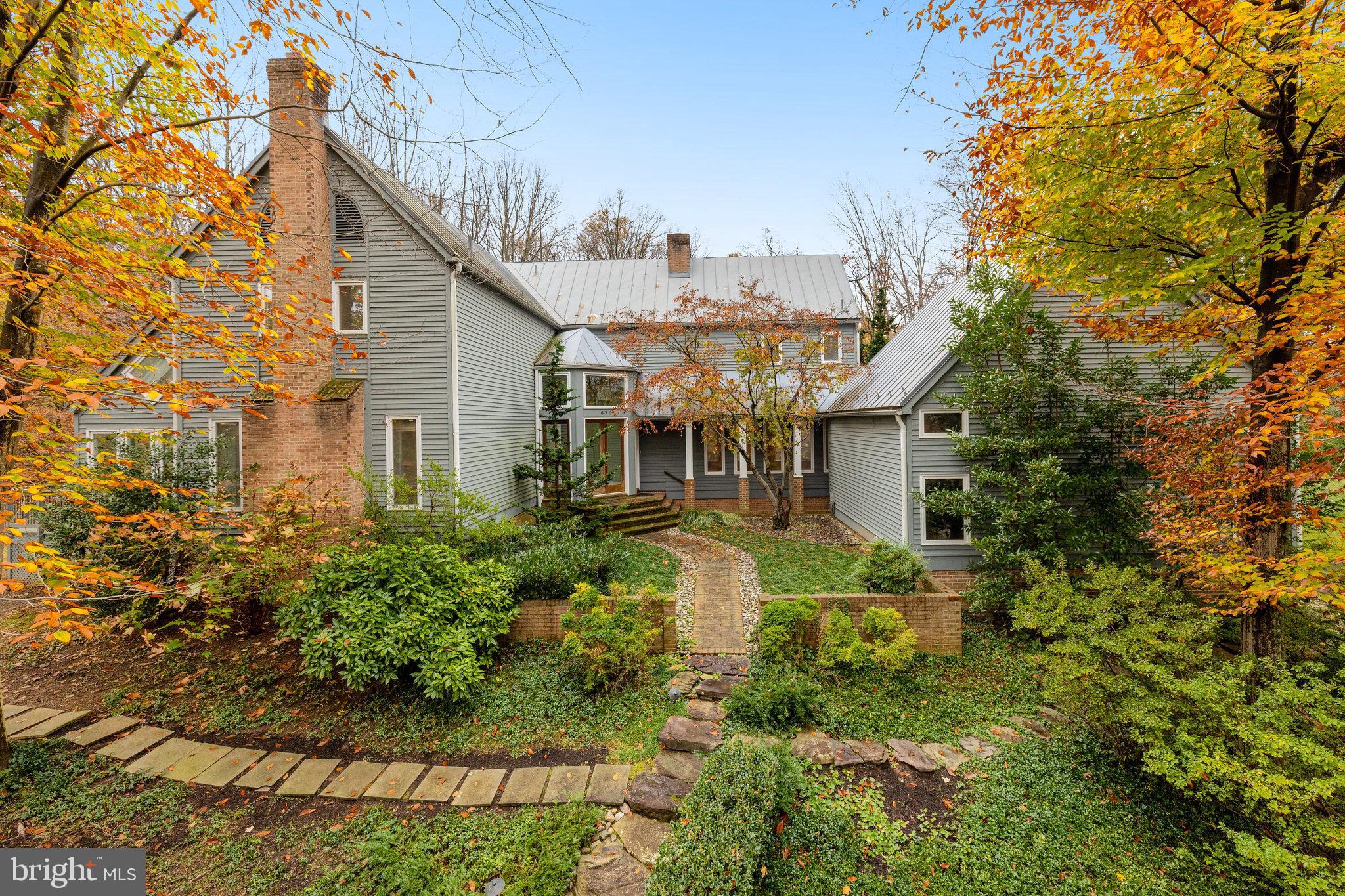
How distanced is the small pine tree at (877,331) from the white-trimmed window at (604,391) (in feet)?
34.1

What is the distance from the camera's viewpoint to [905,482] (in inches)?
397

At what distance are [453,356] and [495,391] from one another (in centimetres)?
184

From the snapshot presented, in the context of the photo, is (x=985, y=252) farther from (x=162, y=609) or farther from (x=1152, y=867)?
(x=162, y=609)

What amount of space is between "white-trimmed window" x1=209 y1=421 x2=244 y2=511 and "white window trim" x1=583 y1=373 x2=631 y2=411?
7.31 m

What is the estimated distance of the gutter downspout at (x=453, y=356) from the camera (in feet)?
32.7

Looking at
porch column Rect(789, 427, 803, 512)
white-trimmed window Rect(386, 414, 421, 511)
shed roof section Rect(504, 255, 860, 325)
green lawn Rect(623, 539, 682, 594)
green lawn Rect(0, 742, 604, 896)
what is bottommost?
green lawn Rect(0, 742, 604, 896)

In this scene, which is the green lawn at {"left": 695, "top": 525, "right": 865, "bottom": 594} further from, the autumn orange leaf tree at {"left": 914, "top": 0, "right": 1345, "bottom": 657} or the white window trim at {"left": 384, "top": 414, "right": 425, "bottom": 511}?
the white window trim at {"left": 384, "top": 414, "right": 425, "bottom": 511}

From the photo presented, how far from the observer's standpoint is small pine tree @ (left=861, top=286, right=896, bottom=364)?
2020 cm

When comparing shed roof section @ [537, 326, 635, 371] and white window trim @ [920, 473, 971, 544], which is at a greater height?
shed roof section @ [537, 326, 635, 371]

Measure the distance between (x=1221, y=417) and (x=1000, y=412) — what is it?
3576 mm

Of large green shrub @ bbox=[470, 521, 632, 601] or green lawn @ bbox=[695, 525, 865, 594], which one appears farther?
green lawn @ bbox=[695, 525, 865, 594]

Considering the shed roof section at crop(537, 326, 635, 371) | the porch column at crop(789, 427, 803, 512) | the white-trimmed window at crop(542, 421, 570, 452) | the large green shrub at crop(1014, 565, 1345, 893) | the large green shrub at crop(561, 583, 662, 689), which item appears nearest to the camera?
the large green shrub at crop(1014, 565, 1345, 893)

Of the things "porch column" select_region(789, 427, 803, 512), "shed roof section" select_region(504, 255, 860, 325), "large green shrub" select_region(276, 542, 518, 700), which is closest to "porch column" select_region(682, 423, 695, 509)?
"porch column" select_region(789, 427, 803, 512)

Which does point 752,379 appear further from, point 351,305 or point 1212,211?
point 351,305
